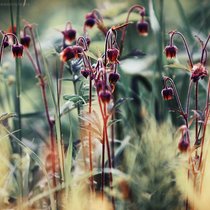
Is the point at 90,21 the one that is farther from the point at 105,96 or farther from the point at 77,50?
the point at 105,96

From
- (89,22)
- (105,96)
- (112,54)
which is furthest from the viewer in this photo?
(89,22)

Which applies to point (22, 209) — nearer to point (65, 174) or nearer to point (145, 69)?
point (65, 174)

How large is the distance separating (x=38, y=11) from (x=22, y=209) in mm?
2219

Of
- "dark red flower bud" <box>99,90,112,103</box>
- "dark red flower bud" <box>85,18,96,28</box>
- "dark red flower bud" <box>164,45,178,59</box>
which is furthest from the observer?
"dark red flower bud" <box>85,18,96,28</box>

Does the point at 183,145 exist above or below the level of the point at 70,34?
below

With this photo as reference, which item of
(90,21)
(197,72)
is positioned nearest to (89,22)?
(90,21)

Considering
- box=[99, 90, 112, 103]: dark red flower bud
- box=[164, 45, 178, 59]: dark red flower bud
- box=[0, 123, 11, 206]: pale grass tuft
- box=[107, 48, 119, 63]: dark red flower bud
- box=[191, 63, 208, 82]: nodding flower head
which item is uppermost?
box=[164, 45, 178, 59]: dark red flower bud

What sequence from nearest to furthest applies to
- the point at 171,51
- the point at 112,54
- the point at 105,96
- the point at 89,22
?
1. the point at 105,96
2. the point at 112,54
3. the point at 171,51
4. the point at 89,22

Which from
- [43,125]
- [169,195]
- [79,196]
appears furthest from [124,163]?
[43,125]

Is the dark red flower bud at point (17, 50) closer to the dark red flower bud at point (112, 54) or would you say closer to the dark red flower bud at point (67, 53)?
the dark red flower bud at point (67, 53)

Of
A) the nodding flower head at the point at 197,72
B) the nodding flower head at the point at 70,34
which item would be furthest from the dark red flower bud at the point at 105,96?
the nodding flower head at the point at 70,34

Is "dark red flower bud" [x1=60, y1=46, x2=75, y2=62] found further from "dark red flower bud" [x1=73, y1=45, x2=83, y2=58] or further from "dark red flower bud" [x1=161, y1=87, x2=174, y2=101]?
"dark red flower bud" [x1=161, y1=87, x2=174, y2=101]

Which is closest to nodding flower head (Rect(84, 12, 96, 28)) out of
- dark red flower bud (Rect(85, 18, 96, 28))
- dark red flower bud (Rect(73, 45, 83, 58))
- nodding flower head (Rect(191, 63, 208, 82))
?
dark red flower bud (Rect(85, 18, 96, 28))

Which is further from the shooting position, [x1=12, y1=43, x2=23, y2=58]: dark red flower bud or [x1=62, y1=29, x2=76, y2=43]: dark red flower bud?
[x1=62, y1=29, x2=76, y2=43]: dark red flower bud
